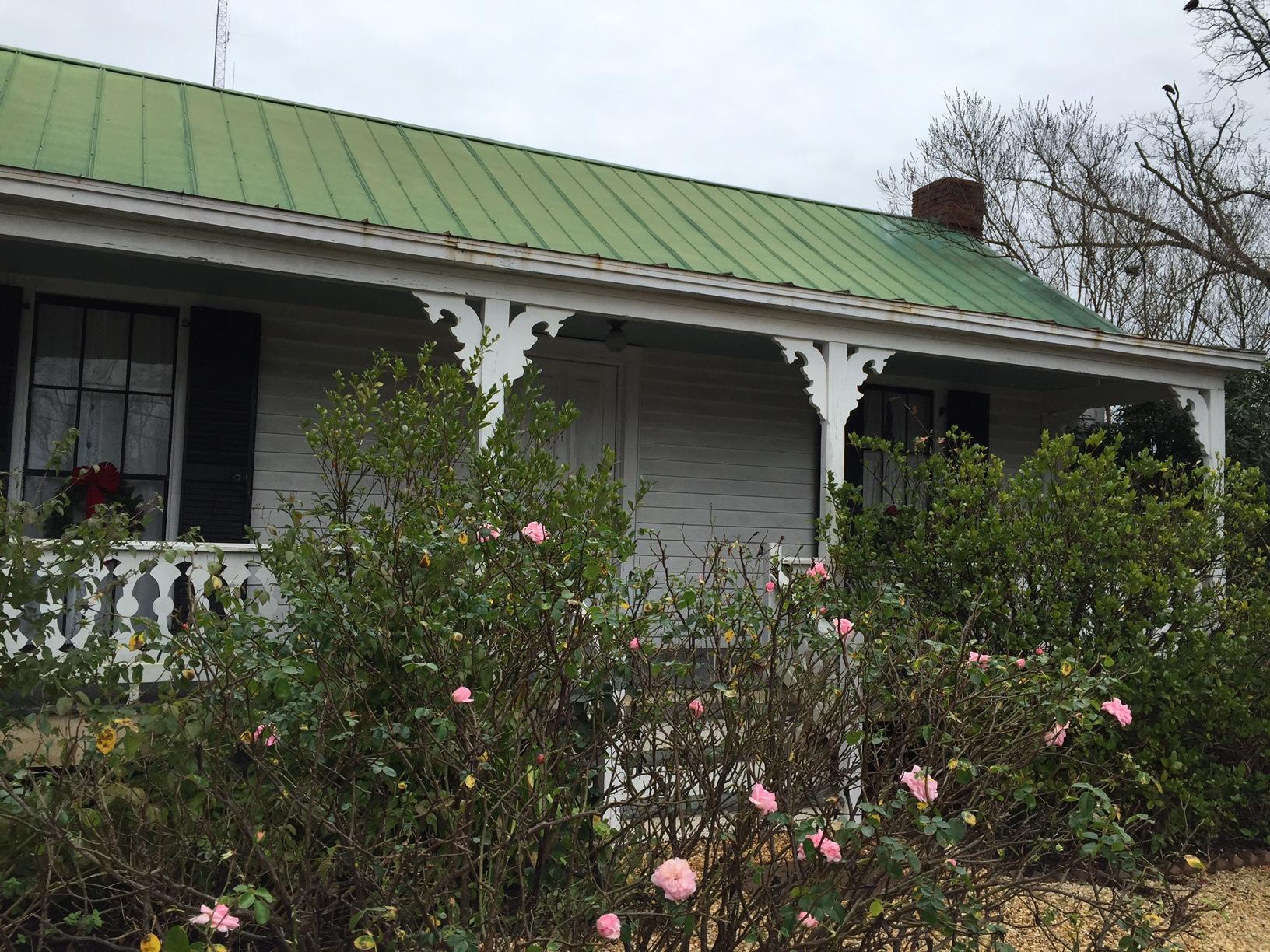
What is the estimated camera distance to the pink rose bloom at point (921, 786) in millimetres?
→ 2678

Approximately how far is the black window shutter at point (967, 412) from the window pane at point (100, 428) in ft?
24.2

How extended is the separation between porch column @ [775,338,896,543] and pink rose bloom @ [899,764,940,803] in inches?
195

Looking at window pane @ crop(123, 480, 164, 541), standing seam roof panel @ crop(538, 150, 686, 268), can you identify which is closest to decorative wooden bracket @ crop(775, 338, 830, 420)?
standing seam roof panel @ crop(538, 150, 686, 268)

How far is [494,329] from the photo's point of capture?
6840 mm

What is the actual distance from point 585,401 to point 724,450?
1.38 m

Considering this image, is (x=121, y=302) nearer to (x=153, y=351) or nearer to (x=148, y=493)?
(x=153, y=351)

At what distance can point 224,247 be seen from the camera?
6242 millimetres

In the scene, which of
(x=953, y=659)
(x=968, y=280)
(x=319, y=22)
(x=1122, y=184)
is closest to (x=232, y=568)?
(x=953, y=659)

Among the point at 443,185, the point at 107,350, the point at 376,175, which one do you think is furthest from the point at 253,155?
the point at 107,350

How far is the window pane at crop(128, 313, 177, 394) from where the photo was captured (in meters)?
7.53

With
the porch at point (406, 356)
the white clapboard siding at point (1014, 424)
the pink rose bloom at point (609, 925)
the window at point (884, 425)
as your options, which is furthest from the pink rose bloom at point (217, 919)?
the white clapboard siding at point (1014, 424)

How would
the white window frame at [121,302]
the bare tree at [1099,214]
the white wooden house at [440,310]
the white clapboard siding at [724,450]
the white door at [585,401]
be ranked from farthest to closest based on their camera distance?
the bare tree at [1099,214] < the white clapboard siding at [724,450] < the white door at [585,401] < the white window frame at [121,302] < the white wooden house at [440,310]

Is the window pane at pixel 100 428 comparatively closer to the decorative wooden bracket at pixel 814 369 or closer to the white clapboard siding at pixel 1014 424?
the decorative wooden bracket at pixel 814 369

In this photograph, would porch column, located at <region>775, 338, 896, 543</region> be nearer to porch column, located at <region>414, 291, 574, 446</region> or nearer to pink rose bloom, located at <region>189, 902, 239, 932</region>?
porch column, located at <region>414, 291, 574, 446</region>
